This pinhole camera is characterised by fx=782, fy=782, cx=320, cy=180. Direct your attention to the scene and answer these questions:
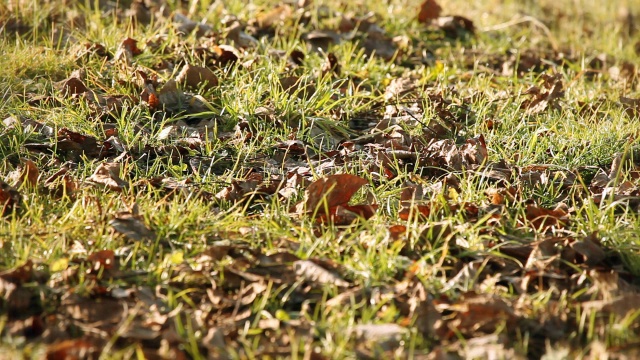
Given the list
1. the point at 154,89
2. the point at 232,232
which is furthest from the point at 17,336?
the point at 154,89

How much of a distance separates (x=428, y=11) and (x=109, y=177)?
3.34 meters

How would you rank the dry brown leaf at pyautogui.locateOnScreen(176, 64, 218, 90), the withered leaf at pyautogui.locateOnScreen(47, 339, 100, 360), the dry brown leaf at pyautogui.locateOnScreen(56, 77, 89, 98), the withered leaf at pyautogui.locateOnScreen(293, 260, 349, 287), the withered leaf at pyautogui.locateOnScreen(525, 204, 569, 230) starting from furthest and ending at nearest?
1. the dry brown leaf at pyautogui.locateOnScreen(176, 64, 218, 90)
2. the dry brown leaf at pyautogui.locateOnScreen(56, 77, 89, 98)
3. the withered leaf at pyautogui.locateOnScreen(525, 204, 569, 230)
4. the withered leaf at pyautogui.locateOnScreen(293, 260, 349, 287)
5. the withered leaf at pyautogui.locateOnScreen(47, 339, 100, 360)

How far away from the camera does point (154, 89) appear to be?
4.20 metres

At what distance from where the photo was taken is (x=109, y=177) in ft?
11.0

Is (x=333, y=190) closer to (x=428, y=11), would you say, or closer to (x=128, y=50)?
(x=128, y=50)

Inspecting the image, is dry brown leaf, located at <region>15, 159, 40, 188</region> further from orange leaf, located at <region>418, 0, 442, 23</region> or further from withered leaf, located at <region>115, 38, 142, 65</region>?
orange leaf, located at <region>418, 0, 442, 23</region>

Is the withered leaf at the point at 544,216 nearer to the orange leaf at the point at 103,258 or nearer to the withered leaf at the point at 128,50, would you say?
the orange leaf at the point at 103,258

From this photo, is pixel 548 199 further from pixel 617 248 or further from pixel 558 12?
pixel 558 12

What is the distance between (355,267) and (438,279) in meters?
0.30

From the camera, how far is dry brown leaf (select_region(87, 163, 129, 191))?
10.9 ft

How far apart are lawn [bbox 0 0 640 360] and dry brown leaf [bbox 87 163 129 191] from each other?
0.02 metres

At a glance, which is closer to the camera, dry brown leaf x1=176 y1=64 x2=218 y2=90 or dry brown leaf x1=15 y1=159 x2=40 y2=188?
dry brown leaf x1=15 y1=159 x2=40 y2=188

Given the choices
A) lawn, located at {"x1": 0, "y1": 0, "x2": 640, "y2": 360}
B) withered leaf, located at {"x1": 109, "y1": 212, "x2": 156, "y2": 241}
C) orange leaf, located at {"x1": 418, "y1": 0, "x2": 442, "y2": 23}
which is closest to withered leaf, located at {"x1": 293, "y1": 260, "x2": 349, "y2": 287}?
lawn, located at {"x1": 0, "y1": 0, "x2": 640, "y2": 360}

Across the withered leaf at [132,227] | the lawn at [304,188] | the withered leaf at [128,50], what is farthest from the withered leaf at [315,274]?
the withered leaf at [128,50]
